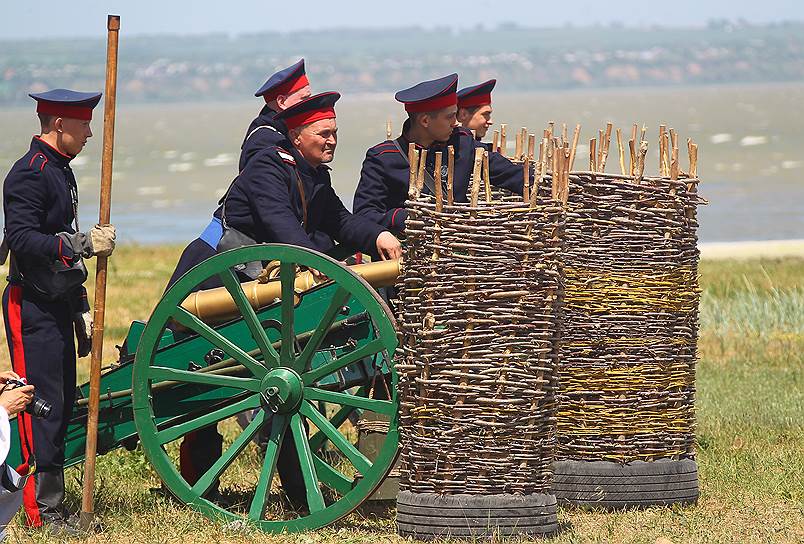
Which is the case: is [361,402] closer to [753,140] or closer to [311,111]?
[311,111]

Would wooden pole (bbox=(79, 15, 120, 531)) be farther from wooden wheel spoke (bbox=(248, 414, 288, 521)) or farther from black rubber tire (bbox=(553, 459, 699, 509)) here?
black rubber tire (bbox=(553, 459, 699, 509))

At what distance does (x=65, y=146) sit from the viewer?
7008 millimetres

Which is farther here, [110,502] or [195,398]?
[110,502]

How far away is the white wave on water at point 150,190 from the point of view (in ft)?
174

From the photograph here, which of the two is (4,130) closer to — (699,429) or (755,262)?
(755,262)

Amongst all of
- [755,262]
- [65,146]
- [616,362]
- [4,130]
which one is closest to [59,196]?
[65,146]

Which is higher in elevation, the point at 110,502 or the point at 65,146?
the point at 65,146

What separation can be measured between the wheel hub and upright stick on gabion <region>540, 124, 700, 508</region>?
1.35 metres

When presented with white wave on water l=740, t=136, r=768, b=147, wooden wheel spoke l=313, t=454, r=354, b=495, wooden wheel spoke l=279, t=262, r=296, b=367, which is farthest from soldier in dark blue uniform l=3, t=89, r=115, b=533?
white wave on water l=740, t=136, r=768, b=147

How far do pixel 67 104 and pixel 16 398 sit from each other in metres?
1.34

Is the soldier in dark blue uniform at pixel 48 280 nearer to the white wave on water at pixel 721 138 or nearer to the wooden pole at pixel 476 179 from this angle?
the wooden pole at pixel 476 179

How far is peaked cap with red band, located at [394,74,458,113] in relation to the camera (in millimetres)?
7539

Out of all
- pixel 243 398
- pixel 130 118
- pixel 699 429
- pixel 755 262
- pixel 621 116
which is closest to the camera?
pixel 243 398

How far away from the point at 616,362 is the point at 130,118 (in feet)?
525
